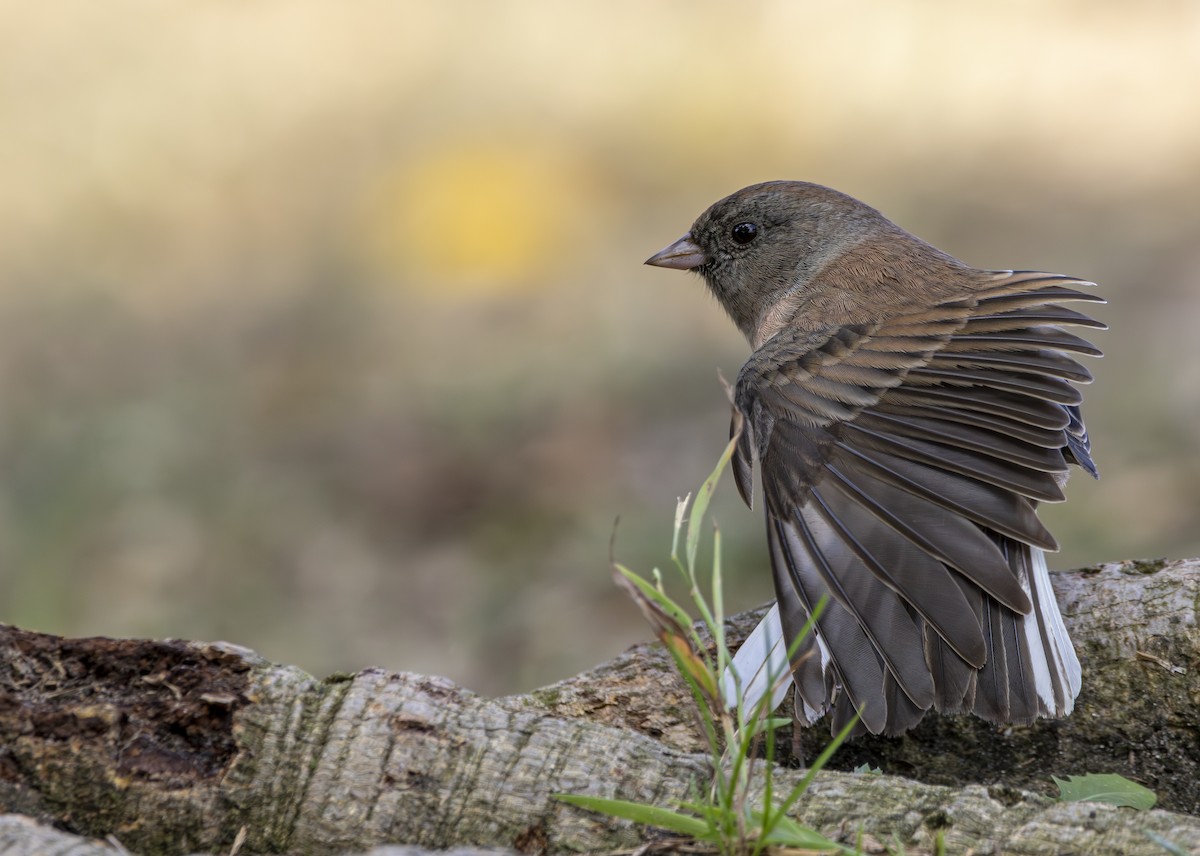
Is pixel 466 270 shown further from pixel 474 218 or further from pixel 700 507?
pixel 700 507

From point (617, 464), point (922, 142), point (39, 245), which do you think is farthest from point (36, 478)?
point (922, 142)

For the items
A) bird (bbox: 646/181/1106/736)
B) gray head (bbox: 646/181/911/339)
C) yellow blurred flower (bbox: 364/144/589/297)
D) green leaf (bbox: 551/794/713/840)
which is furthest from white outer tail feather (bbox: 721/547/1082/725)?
yellow blurred flower (bbox: 364/144/589/297)

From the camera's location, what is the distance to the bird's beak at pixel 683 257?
462 cm

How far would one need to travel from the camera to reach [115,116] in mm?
7383

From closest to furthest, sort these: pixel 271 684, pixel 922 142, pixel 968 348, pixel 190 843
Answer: pixel 190 843, pixel 271 684, pixel 968 348, pixel 922 142

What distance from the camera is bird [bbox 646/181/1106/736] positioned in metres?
2.52

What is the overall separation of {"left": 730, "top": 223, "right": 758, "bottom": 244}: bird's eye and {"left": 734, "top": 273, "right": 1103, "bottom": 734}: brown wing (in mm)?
1051

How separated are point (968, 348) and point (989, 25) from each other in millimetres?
5634

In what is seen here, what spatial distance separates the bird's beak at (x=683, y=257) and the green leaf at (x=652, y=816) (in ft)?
10.0

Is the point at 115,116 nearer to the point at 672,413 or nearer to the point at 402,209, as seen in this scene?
the point at 402,209

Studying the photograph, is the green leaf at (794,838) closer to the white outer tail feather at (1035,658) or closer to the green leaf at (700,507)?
the green leaf at (700,507)

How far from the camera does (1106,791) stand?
2201 millimetres

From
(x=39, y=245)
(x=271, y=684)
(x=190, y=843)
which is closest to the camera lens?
(x=190, y=843)

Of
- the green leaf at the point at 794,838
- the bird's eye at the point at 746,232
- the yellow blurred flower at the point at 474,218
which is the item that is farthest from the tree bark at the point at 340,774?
the yellow blurred flower at the point at 474,218
